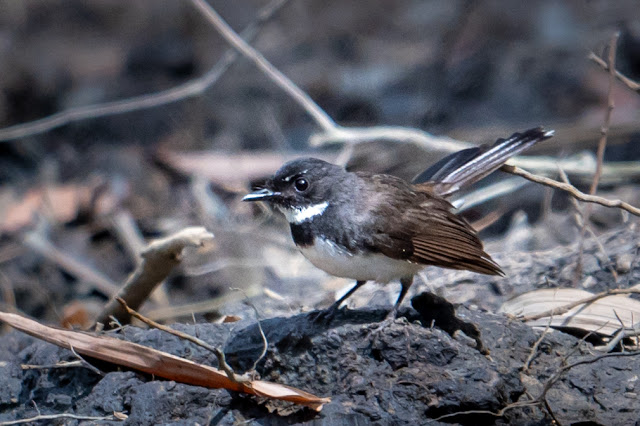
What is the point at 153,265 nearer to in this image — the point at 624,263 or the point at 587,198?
the point at 587,198

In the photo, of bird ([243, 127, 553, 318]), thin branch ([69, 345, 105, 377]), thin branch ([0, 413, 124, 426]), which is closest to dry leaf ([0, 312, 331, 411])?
thin branch ([69, 345, 105, 377])

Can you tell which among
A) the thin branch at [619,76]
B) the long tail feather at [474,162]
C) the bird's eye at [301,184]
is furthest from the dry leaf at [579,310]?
the bird's eye at [301,184]

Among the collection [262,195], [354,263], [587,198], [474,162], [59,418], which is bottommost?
[59,418]

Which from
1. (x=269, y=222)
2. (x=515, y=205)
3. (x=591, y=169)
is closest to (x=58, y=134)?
(x=269, y=222)

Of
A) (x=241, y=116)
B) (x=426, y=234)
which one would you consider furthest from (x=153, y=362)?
(x=241, y=116)

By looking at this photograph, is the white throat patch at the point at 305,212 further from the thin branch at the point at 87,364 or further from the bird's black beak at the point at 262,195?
the thin branch at the point at 87,364

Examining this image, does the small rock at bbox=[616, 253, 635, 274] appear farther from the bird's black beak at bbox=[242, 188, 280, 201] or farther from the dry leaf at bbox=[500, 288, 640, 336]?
the bird's black beak at bbox=[242, 188, 280, 201]

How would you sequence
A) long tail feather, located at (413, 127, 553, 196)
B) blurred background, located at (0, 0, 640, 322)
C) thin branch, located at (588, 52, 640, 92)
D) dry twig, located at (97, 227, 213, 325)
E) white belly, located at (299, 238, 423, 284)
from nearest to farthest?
white belly, located at (299, 238, 423, 284), thin branch, located at (588, 52, 640, 92), dry twig, located at (97, 227, 213, 325), long tail feather, located at (413, 127, 553, 196), blurred background, located at (0, 0, 640, 322)
